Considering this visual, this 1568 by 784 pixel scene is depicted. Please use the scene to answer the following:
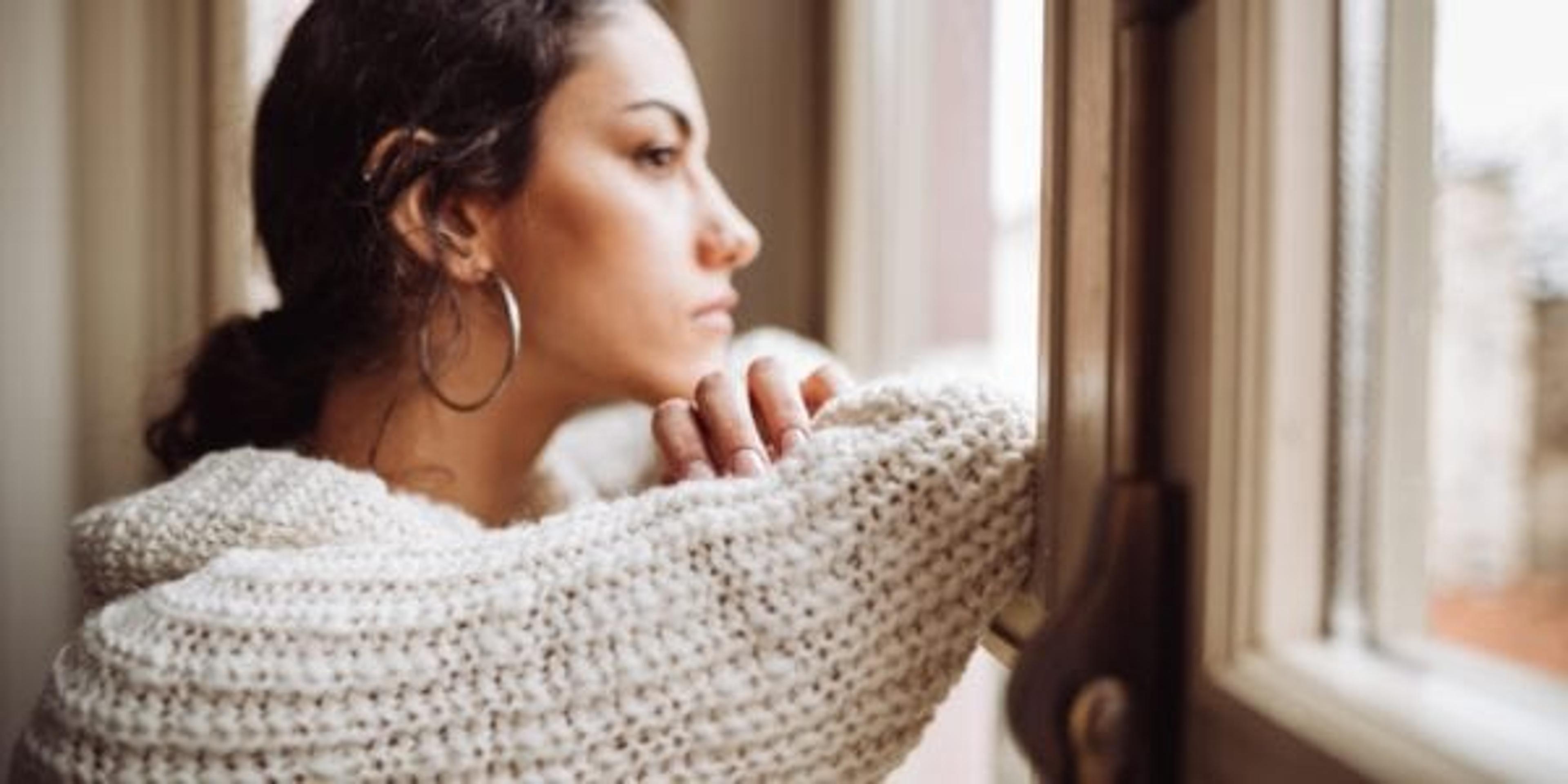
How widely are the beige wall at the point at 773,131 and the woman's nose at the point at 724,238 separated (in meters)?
0.43

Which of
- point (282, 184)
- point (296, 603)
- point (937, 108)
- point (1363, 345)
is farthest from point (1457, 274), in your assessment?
point (937, 108)

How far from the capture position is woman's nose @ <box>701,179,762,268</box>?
90 centimetres

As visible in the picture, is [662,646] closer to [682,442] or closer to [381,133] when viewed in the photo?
[682,442]

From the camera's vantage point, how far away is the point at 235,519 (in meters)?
0.65

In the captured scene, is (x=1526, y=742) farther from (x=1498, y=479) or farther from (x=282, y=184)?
(x=282, y=184)

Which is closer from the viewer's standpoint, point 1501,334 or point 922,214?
point 1501,334

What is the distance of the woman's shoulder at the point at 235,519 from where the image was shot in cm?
65

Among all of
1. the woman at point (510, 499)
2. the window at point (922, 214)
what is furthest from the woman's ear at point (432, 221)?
the window at point (922, 214)

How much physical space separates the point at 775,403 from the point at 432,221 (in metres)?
0.30

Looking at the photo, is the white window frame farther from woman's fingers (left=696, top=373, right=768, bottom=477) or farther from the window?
the window

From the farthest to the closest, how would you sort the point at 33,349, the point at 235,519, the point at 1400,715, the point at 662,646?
the point at 33,349, the point at 235,519, the point at 662,646, the point at 1400,715

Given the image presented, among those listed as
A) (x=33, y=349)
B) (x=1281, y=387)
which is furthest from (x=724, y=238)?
(x=33, y=349)

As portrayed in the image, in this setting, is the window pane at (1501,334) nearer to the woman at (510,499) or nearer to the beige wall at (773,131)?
the woman at (510,499)

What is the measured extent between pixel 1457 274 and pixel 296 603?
0.52 m
